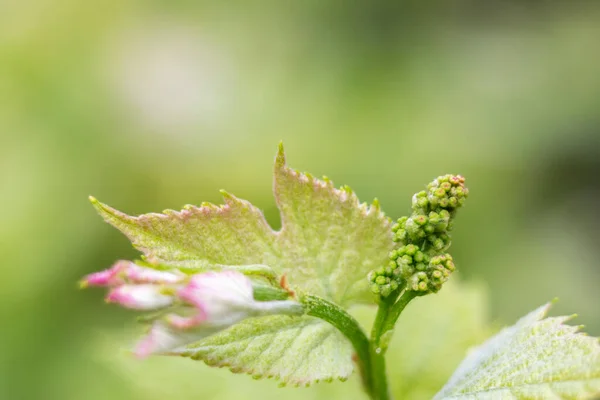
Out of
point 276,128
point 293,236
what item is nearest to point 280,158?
point 293,236

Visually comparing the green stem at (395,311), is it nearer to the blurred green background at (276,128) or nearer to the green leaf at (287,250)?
the green leaf at (287,250)

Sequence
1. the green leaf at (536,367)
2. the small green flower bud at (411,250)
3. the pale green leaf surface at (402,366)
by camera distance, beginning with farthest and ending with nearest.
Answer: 1. the pale green leaf surface at (402,366)
2. the small green flower bud at (411,250)
3. the green leaf at (536,367)

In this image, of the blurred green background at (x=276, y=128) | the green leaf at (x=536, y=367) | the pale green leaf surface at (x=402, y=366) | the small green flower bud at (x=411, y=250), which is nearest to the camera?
the green leaf at (x=536, y=367)

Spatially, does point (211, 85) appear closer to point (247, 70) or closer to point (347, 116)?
point (247, 70)

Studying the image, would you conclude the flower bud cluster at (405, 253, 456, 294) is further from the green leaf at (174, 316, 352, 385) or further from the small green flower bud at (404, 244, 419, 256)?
the green leaf at (174, 316, 352, 385)

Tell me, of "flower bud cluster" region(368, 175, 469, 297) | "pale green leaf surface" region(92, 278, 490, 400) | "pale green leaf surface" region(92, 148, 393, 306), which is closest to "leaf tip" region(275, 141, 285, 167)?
"pale green leaf surface" region(92, 148, 393, 306)

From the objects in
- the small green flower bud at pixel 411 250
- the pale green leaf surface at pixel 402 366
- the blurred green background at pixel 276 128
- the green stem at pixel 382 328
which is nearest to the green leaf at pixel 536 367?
the green stem at pixel 382 328

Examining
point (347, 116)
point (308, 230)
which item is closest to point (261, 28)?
point (347, 116)
